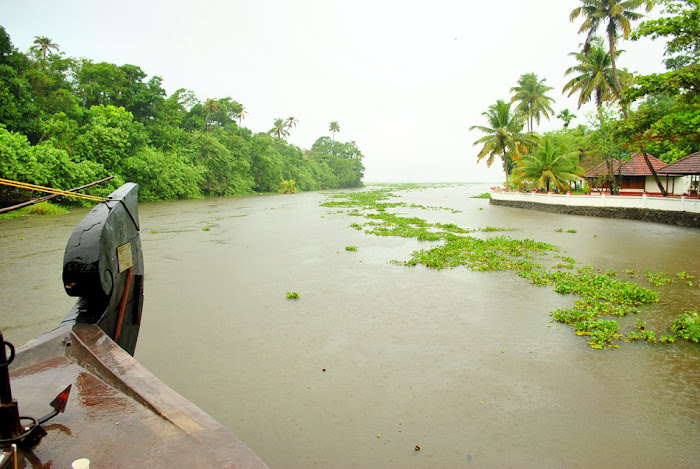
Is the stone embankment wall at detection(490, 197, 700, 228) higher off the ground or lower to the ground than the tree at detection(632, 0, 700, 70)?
lower

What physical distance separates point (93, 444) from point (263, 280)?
20.8 ft

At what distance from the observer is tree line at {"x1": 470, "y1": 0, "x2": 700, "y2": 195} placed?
1178 centimetres

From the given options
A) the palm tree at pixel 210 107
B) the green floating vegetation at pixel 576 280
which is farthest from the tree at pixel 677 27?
the palm tree at pixel 210 107

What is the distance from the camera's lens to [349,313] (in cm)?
618

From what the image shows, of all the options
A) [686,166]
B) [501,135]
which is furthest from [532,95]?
[686,166]

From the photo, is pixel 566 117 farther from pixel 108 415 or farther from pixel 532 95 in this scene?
pixel 108 415

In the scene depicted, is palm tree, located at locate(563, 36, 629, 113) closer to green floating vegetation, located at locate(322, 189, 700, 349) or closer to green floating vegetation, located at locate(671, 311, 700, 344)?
green floating vegetation, located at locate(322, 189, 700, 349)

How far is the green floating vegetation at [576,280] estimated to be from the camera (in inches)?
198

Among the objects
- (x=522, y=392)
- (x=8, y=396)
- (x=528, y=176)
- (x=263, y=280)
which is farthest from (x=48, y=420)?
(x=528, y=176)

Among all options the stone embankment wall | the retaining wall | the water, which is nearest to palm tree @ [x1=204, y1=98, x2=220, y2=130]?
the retaining wall

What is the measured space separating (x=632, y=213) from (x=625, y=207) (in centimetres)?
52

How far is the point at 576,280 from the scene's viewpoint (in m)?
7.53

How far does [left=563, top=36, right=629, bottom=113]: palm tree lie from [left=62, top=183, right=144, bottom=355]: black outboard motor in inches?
1157

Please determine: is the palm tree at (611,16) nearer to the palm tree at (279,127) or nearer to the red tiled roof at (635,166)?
the red tiled roof at (635,166)
